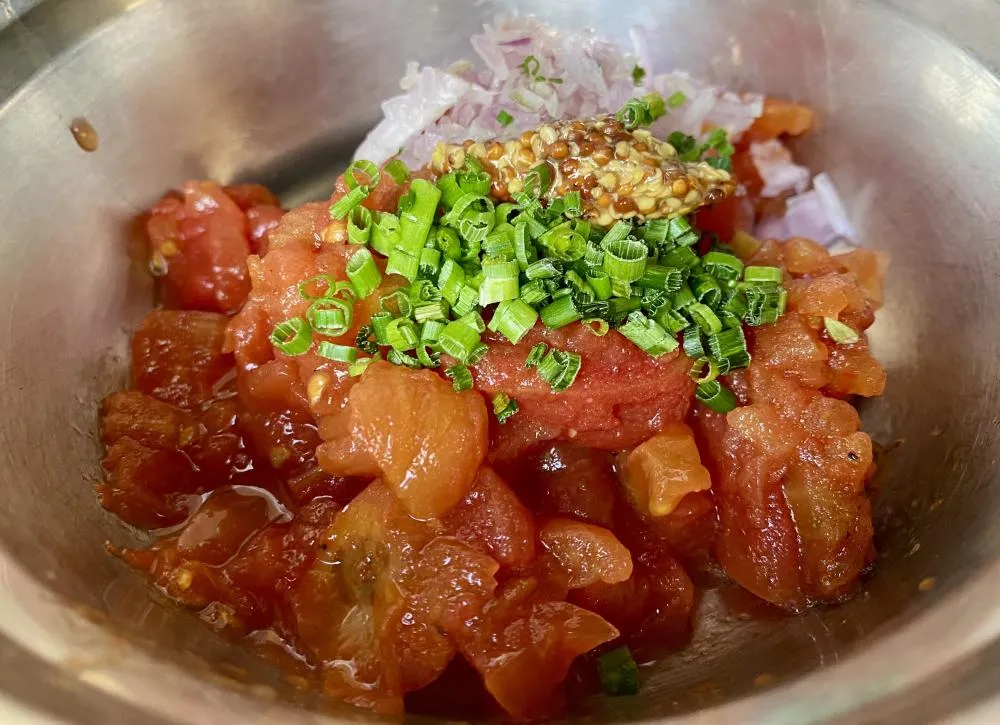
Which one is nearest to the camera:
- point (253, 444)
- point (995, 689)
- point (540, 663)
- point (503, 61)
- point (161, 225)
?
point (995, 689)

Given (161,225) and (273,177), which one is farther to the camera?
(273,177)

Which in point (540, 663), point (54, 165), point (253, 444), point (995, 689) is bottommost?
point (540, 663)

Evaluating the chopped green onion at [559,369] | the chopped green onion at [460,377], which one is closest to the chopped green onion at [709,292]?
the chopped green onion at [559,369]

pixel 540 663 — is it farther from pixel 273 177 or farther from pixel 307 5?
pixel 307 5

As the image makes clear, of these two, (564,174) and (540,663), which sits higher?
(564,174)

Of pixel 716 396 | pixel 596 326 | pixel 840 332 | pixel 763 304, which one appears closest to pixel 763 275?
pixel 763 304

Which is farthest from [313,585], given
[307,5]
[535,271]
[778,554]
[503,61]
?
[307,5]

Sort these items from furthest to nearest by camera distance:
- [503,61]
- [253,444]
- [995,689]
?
[503,61] → [253,444] → [995,689]
